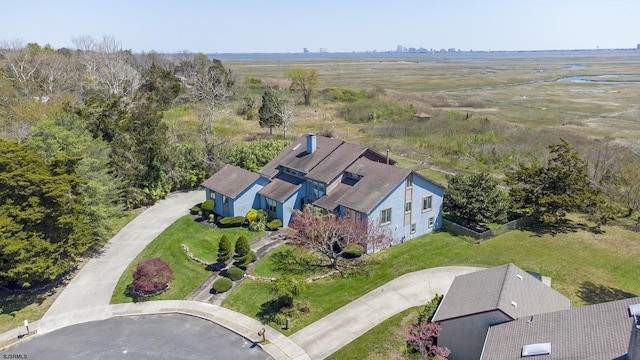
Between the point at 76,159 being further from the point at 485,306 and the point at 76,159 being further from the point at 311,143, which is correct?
the point at 485,306

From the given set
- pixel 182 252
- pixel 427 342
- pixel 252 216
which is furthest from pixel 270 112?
pixel 427 342

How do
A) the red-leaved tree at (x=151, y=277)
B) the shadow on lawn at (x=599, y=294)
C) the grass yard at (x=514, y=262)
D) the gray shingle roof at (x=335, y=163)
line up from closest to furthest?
the shadow on lawn at (x=599, y=294)
the grass yard at (x=514, y=262)
the red-leaved tree at (x=151, y=277)
the gray shingle roof at (x=335, y=163)

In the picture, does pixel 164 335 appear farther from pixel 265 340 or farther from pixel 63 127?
pixel 63 127

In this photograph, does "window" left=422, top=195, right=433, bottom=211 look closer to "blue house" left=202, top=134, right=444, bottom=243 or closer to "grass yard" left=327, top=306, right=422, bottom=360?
"blue house" left=202, top=134, right=444, bottom=243

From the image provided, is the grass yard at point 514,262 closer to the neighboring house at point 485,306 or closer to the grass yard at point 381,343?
the grass yard at point 381,343

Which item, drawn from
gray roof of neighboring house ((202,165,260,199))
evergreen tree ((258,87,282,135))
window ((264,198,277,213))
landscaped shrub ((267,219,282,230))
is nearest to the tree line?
gray roof of neighboring house ((202,165,260,199))

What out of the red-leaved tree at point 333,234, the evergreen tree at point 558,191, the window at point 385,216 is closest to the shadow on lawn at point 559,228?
the evergreen tree at point 558,191

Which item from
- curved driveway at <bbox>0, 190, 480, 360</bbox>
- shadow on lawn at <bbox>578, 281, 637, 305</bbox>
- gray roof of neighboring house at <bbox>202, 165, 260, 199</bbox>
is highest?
gray roof of neighboring house at <bbox>202, 165, 260, 199</bbox>
